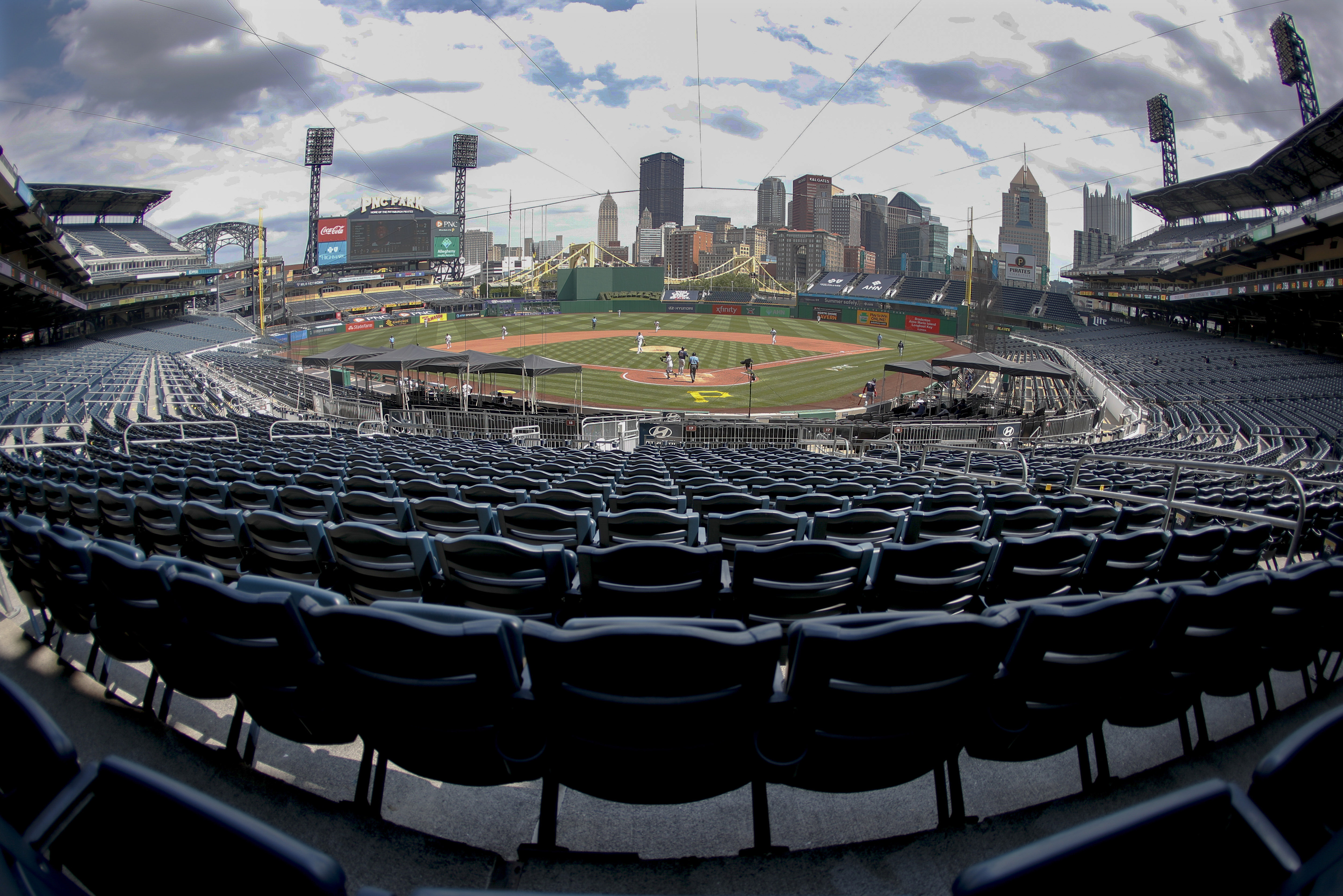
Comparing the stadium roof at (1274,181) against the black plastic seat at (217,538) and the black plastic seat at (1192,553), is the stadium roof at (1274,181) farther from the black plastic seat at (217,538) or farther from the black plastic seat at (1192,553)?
the black plastic seat at (217,538)

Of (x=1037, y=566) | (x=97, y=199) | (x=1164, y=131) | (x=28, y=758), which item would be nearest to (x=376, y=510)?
(x=28, y=758)

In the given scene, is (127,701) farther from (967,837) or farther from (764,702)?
(967,837)

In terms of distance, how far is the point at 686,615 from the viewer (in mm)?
3428

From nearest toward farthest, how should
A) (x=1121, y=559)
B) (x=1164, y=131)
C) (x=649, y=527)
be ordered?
(x=1121, y=559)
(x=649, y=527)
(x=1164, y=131)

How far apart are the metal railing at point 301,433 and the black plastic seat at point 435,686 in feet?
44.2

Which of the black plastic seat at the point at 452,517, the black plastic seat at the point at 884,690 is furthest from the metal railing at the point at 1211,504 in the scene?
the black plastic seat at the point at 452,517

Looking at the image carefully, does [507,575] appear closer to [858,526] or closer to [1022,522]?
[858,526]

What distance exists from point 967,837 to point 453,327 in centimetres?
7475

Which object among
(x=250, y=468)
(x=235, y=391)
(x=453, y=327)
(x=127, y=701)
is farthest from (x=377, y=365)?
(x=453, y=327)

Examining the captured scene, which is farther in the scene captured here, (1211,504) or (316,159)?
(316,159)

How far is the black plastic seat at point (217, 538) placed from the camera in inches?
174

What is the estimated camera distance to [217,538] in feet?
14.9

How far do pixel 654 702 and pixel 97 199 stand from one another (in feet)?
285

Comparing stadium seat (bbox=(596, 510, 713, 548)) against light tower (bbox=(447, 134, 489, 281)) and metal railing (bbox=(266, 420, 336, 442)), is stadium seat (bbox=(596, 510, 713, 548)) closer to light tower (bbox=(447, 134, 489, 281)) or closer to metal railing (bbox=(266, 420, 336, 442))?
metal railing (bbox=(266, 420, 336, 442))
